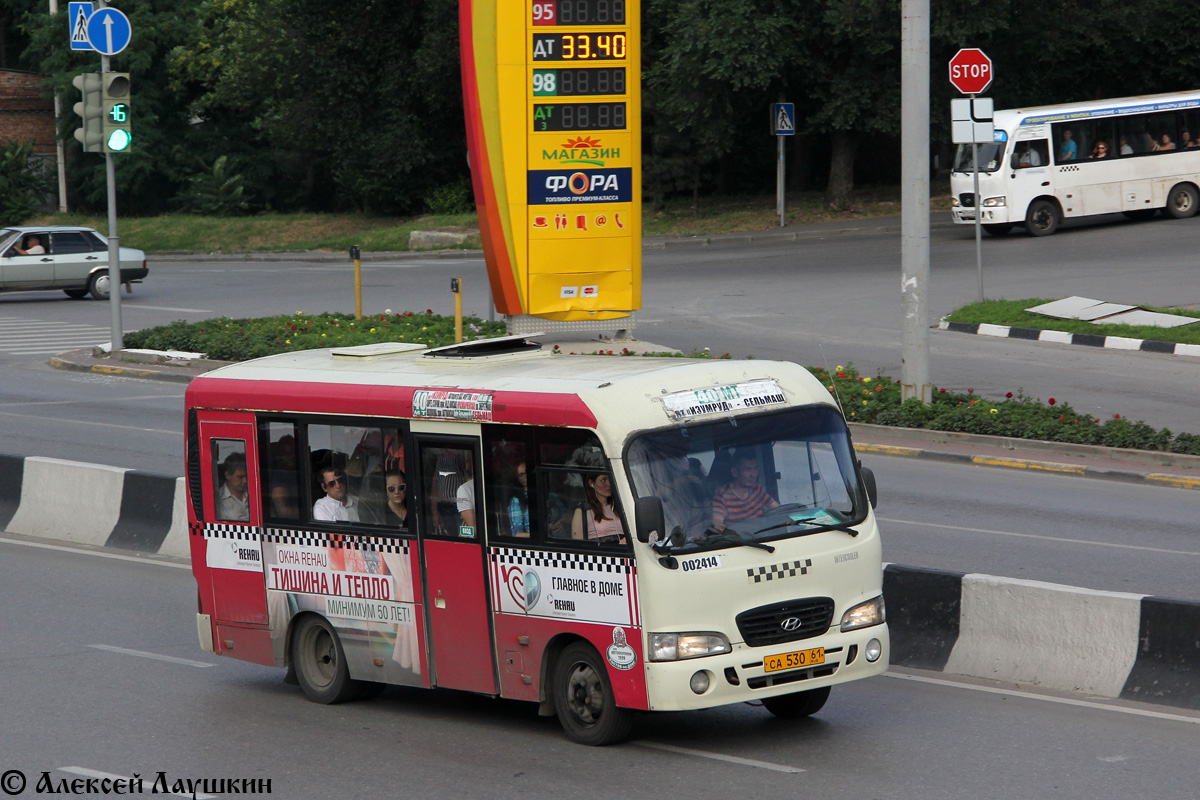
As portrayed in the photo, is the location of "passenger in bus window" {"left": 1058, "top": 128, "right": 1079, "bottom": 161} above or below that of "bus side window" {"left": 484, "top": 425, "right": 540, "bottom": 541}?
above

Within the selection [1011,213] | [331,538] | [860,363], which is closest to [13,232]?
[860,363]

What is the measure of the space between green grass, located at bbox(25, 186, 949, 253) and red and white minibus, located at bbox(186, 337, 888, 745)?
1323 inches

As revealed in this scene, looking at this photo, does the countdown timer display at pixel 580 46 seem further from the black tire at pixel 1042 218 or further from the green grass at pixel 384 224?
the green grass at pixel 384 224

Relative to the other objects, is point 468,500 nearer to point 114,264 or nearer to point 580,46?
point 580,46

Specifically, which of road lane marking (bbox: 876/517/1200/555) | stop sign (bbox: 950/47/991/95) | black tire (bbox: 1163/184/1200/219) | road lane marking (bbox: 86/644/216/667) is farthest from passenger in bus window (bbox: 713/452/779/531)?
black tire (bbox: 1163/184/1200/219)

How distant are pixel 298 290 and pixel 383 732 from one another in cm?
2731

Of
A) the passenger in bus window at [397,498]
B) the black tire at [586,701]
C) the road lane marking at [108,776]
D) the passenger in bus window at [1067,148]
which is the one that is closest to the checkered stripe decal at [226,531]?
the passenger in bus window at [397,498]

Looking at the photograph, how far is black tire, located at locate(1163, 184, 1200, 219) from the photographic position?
37.5m

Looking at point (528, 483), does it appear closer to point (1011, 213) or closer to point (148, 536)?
point (148, 536)

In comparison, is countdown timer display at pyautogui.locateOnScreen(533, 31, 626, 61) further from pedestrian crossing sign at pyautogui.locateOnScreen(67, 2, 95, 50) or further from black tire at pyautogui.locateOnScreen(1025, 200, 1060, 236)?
black tire at pyautogui.locateOnScreen(1025, 200, 1060, 236)

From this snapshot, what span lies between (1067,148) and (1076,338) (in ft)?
46.7

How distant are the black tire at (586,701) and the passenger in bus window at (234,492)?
2597 mm

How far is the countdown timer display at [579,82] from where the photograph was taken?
71.4 feet

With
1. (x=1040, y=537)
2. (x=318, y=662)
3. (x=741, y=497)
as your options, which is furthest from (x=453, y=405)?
(x=1040, y=537)
